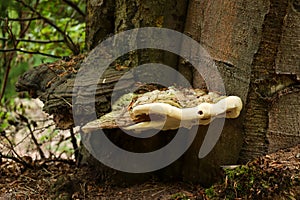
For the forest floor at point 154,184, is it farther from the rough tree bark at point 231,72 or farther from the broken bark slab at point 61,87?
the broken bark slab at point 61,87

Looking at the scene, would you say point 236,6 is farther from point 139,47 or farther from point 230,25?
point 139,47

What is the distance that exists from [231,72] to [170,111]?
512mm

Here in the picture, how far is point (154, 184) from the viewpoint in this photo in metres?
2.41

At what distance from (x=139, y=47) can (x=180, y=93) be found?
20.0 inches

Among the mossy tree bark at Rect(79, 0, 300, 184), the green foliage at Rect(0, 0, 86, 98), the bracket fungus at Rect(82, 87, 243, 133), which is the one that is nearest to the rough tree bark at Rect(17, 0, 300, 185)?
the mossy tree bark at Rect(79, 0, 300, 184)

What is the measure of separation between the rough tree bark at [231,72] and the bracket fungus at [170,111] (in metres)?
0.14

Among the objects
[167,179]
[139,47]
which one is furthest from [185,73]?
[167,179]

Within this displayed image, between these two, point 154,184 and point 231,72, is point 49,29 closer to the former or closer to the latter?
point 154,184

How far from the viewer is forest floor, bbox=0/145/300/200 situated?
5.93ft

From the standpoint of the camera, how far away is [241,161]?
2107 mm

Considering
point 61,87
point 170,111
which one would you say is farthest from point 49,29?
point 170,111

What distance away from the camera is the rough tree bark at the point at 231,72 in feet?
6.30

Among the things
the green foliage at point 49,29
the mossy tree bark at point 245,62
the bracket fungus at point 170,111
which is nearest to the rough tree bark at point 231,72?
the mossy tree bark at point 245,62

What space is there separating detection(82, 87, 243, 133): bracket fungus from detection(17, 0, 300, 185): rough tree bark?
14 centimetres
